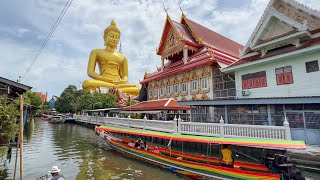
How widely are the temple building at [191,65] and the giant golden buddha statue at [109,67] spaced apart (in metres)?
16.5

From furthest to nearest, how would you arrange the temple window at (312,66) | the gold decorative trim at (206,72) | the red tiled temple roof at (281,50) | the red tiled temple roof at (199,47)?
the red tiled temple roof at (199,47), the gold decorative trim at (206,72), the red tiled temple roof at (281,50), the temple window at (312,66)

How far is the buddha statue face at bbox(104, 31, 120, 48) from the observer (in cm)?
4544

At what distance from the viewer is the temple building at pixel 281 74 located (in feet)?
38.3

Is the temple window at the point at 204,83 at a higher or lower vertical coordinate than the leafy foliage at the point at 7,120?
higher

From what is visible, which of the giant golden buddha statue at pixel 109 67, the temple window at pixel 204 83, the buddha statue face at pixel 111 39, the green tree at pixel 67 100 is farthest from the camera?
the green tree at pixel 67 100

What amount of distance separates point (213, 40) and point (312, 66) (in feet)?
41.1

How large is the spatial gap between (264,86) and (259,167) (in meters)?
7.28

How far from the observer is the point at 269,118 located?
12.8 metres

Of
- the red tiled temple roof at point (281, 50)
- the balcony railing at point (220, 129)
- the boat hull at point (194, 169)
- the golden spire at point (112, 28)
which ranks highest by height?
the golden spire at point (112, 28)

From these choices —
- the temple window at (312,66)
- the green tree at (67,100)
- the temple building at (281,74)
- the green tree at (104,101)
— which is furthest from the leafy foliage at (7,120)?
the green tree at (67,100)

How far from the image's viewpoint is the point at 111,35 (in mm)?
45469

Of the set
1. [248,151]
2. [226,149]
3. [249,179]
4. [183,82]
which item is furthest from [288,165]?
[183,82]

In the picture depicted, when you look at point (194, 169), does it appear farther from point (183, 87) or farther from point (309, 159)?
point (183, 87)

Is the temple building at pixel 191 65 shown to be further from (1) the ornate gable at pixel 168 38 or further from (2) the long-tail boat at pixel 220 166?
(2) the long-tail boat at pixel 220 166
